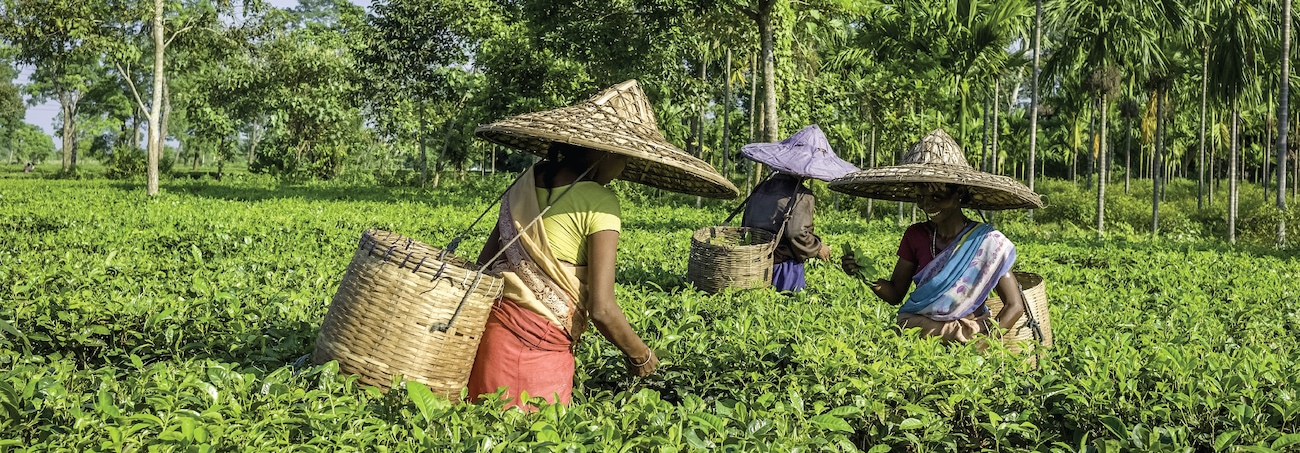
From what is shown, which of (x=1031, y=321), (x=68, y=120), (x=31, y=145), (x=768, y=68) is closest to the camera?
(x=1031, y=321)

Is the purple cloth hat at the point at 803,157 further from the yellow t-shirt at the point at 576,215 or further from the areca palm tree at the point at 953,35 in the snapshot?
the areca palm tree at the point at 953,35

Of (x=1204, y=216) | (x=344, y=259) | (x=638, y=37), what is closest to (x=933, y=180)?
(x=344, y=259)

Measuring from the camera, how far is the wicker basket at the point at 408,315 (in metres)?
2.49

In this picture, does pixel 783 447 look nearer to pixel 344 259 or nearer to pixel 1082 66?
pixel 344 259

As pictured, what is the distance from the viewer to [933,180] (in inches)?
148

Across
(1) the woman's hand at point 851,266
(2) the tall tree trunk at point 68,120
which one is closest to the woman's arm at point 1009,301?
(1) the woman's hand at point 851,266

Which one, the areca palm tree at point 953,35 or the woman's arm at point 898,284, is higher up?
the areca palm tree at point 953,35

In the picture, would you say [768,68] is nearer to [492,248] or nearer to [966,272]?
[966,272]

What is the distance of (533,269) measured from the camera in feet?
9.01

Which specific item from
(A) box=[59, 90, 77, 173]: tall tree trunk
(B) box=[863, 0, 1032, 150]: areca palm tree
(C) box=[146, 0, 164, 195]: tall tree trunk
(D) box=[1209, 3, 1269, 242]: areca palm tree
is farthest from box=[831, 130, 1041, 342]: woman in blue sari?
(A) box=[59, 90, 77, 173]: tall tree trunk

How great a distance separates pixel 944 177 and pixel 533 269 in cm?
192

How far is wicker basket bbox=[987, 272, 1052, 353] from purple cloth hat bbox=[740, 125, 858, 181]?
75.0 inches

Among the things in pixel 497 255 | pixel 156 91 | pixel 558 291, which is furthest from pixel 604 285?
pixel 156 91

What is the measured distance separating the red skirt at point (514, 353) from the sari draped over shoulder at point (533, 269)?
4cm
